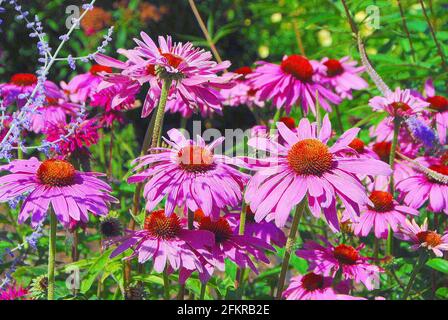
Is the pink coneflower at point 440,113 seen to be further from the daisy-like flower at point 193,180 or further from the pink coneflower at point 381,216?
the daisy-like flower at point 193,180

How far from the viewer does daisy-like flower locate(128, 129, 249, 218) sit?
926 millimetres

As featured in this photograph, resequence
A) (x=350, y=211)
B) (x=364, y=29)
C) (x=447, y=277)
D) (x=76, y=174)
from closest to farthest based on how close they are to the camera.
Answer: (x=350, y=211)
(x=76, y=174)
(x=447, y=277)
(x=364, y=29)

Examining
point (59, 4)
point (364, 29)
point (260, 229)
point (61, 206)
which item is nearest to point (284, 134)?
point (260, 229)

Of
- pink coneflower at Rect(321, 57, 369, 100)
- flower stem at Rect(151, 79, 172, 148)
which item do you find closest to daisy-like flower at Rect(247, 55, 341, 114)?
pink coneflower at Rect(321, 57, 369, 100)

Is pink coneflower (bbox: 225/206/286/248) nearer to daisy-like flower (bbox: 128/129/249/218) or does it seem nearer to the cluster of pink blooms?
the cluster of pink blooms

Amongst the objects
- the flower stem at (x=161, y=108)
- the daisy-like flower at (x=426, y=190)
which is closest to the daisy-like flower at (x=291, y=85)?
the daisy-like flower at (x=426, y=190)

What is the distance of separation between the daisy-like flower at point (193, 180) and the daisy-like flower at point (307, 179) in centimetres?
3

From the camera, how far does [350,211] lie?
92cm

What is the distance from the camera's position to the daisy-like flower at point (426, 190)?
1.28 meters

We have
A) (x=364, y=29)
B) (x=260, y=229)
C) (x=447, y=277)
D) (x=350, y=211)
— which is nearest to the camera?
(x=350, y=211)

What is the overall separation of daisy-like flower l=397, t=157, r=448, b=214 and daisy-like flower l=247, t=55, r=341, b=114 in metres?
0.29

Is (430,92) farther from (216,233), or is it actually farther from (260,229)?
(216,233)
